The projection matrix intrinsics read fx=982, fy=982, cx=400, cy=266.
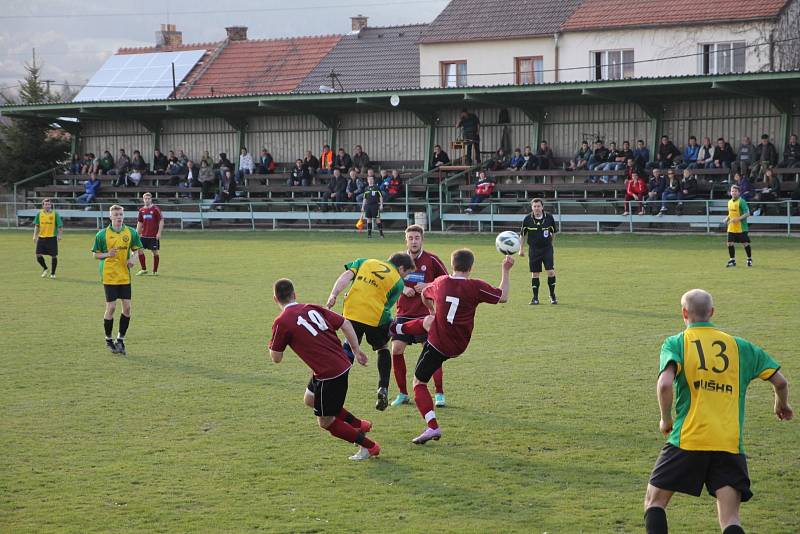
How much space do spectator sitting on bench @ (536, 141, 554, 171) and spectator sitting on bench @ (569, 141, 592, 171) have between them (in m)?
0.79

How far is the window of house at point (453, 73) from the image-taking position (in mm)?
40812

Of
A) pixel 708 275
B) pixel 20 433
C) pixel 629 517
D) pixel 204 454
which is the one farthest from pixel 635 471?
pixel 708 275

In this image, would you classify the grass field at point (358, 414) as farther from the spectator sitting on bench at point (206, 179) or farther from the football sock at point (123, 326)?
the spectator sitting on bench at point (206, 179)

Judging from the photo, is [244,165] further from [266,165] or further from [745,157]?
[745,157]

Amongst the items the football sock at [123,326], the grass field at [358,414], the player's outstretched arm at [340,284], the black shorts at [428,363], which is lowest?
the grass field at [358,414]

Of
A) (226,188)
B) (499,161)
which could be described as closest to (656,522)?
(499,161)

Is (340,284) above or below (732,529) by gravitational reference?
above

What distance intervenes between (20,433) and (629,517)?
557 centimetres

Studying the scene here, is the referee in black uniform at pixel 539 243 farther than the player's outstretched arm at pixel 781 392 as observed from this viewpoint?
Yes

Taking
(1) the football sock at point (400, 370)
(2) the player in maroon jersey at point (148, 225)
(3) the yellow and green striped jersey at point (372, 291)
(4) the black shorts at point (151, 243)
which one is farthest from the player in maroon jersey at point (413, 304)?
(2) the player in maroon jersey at point (148, 225)

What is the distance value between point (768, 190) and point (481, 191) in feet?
28.7

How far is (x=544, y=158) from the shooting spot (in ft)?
106

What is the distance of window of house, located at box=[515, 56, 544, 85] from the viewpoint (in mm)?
39000

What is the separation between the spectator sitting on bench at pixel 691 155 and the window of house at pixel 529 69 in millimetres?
10316
